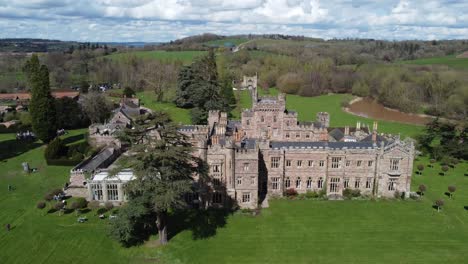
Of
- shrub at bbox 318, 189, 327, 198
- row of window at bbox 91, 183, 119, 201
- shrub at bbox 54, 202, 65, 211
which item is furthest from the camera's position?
A: shrub at bbox 318, 189, 327, 198

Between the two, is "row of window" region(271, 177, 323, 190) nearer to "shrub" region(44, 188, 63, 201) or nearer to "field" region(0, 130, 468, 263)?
"field" region(0, 130, 468, 263)

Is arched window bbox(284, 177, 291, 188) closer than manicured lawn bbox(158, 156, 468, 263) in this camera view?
No

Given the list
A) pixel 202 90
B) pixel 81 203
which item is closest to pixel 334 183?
pixel 81 203

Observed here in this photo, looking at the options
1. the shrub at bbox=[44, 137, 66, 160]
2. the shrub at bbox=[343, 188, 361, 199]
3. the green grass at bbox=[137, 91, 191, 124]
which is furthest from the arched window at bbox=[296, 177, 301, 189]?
the green grass at bbox=[137, 91, 191, 124]

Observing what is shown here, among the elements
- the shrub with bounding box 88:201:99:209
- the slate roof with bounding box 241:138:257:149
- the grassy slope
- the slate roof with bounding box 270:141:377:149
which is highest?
the slate roof with bounding box 241:138:257:149

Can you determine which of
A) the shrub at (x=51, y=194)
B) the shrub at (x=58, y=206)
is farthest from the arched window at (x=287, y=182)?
the shrub at (x=51, y=194)

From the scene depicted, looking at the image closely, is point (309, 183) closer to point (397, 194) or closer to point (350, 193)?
point (350, 193)
